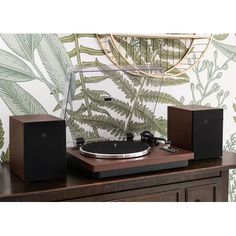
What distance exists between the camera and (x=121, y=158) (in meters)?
1.58

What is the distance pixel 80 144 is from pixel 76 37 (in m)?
0.50

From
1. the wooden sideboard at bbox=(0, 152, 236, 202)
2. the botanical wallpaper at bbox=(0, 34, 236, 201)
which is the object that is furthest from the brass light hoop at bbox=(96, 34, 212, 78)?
the wooden sideboard at bbox=(0, 152, 236, 202)

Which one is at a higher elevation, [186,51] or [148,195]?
[186,51]

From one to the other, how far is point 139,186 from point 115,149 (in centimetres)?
19

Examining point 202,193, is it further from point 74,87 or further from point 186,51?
point 186,51

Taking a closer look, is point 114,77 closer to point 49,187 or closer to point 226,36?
point 49,187

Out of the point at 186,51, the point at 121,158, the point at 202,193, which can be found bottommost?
the point at 202,193

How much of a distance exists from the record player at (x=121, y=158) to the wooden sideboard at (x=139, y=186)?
0.09ft

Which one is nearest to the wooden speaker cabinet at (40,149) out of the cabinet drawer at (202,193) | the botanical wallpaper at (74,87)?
the botanical wallpaper at (74,87)

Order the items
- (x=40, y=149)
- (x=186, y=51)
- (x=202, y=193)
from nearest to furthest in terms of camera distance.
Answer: (x=40, y=149)
(x=202, y=193)
(x=186, y=51)

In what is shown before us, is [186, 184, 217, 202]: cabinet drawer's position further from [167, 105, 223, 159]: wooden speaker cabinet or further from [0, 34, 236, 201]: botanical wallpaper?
[0, 34, 236, 201]: botanical wallpaper

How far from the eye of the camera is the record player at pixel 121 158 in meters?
1.52

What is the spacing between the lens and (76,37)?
1908 millimetres

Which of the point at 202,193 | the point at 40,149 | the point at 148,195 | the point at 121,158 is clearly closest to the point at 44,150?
the point at 40,149
